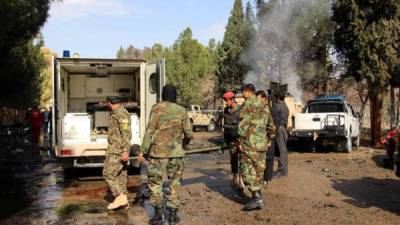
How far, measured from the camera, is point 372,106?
19703mm

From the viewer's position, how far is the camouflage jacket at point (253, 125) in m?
7.57

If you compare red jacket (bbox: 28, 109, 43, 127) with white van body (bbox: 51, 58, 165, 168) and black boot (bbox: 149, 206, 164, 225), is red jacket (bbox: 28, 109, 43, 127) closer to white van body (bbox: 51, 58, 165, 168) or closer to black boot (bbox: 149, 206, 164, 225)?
white van body (bbox: 51, 58, 165, 168)

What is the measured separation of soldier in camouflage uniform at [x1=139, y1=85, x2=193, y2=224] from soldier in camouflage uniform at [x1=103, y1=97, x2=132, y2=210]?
3.54 ft

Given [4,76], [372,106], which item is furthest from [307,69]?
[4,76]

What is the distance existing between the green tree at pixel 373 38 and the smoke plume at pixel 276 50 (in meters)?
14.4

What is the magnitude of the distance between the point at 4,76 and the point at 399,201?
17.6 meters

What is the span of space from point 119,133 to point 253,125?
1.99m

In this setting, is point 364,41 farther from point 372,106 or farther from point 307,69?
point 307,69

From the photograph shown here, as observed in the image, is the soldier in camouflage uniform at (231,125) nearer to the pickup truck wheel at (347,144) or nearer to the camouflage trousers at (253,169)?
the camouflage trousers at (253,169)

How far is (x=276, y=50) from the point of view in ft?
121

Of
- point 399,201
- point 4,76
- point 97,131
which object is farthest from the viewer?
point 4,76

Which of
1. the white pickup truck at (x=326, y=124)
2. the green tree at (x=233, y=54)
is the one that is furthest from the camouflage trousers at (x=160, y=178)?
the green tree at (x=233, y=54)

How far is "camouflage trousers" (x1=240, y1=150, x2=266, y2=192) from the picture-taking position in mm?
7496

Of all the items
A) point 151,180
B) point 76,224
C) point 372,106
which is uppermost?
point 372,106
